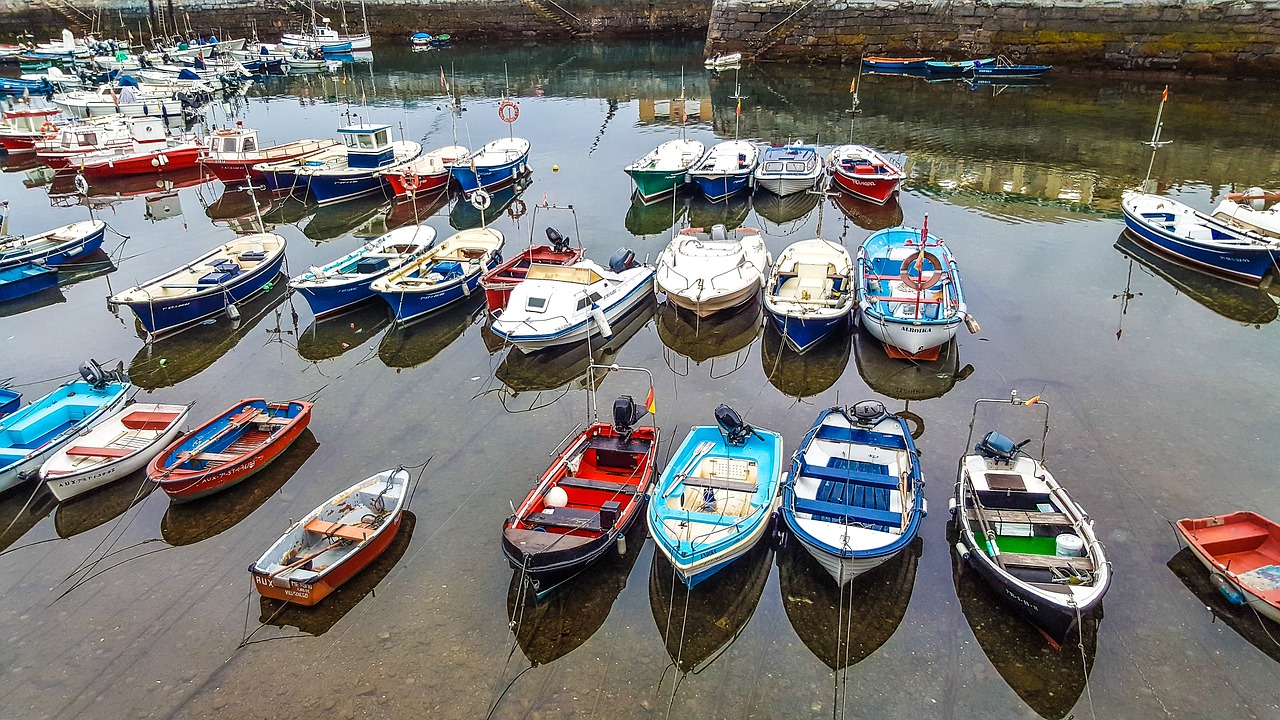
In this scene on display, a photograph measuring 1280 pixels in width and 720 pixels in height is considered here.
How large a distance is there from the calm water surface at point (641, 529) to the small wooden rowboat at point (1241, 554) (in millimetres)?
470

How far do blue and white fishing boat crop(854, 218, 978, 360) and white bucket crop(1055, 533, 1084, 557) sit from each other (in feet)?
20.9

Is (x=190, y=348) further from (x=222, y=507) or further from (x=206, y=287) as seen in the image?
(x=222, y=507)

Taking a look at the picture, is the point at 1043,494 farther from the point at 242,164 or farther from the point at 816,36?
the point at 816,36

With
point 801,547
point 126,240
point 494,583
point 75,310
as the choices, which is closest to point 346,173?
point 126,240

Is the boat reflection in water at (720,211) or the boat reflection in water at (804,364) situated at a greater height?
the boat reflection in water at (720,211)

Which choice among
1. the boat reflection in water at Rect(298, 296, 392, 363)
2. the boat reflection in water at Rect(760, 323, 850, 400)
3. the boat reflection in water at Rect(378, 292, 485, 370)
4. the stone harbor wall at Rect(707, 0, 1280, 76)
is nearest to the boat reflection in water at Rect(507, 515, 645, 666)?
the boat reflection in water at Rect(760, 323, 850, 400)

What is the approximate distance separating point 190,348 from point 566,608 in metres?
14.4

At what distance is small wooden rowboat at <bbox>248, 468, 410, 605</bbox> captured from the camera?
11.6m

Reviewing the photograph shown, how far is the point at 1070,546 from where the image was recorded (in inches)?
441

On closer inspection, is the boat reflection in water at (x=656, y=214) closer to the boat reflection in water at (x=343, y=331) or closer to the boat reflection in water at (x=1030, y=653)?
the boat reflection in water at (x=343, y=331)

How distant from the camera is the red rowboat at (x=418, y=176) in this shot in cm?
3042

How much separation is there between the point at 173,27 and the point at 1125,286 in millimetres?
93620

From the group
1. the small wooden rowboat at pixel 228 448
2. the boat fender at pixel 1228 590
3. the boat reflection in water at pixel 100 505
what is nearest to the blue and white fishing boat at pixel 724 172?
the small wooden rowboat at pixel 228 448

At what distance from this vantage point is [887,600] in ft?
38.5
